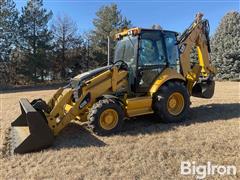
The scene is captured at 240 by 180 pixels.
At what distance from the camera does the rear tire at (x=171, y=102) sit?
26.4 feet

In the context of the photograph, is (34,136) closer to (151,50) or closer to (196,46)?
(151,50)

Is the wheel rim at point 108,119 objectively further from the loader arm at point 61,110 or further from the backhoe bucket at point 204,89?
the backhoe bucket at point 204,89

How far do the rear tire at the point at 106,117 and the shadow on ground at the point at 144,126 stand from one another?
0.20 metres

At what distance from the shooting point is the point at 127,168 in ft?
17.3

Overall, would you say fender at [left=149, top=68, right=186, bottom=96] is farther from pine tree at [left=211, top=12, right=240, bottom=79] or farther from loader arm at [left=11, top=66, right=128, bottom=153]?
pine tree at [left=211, top=12, right=240, bottom=79]

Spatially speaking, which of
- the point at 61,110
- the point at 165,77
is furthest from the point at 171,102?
the point at 61,110

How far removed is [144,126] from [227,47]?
21687mm

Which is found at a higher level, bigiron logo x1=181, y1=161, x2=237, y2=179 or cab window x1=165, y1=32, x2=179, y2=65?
cab window x1=165, y1=32, x2=179, y2=65

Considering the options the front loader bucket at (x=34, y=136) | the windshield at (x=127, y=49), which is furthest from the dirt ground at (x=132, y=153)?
the windshield at (x=127, y=49)

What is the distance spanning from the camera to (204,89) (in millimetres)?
9406

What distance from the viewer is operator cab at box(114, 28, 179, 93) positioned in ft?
26.7

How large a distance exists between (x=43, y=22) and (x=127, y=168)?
30049mm

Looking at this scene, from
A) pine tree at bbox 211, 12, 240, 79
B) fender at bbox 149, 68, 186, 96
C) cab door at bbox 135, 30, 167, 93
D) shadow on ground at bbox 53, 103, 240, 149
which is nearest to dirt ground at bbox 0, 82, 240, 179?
shadow on ground at bbox 53, 103, 240, 149

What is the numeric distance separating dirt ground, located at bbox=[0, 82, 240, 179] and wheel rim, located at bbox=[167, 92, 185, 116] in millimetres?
427
